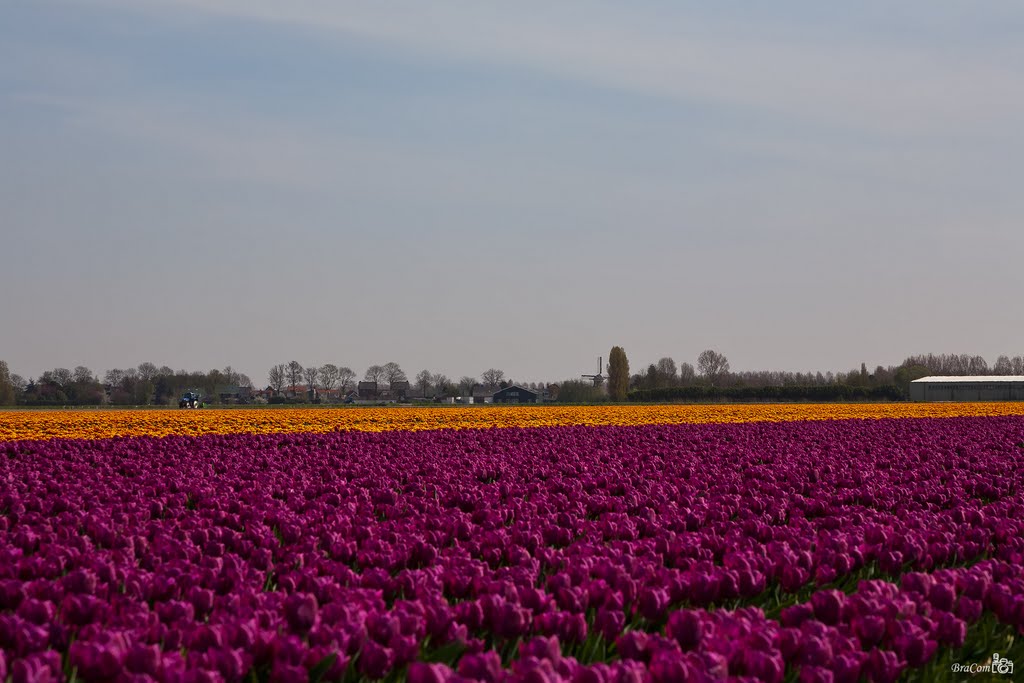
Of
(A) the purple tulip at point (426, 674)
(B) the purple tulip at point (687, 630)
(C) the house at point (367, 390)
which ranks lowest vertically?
(B) the purple tulip at point (687, 630)

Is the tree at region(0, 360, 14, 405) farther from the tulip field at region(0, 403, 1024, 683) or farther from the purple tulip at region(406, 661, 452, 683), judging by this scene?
the purple tulip at region(406, 661, 452, 683)

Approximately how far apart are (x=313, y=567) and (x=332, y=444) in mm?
11171

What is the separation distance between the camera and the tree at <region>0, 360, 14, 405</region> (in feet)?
274

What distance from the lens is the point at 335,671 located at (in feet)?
12.9

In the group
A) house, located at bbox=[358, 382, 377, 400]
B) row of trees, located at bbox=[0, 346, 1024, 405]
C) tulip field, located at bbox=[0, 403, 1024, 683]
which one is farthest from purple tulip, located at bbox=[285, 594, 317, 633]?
house, located at bbox=[358, 382, 377, 400]

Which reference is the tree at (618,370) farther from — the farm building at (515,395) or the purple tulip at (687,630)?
the purple tulip at (687,630)

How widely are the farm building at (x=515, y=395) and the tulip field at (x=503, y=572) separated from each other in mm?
104985

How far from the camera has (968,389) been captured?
84250 millimetres

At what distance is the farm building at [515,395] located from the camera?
11825 cm

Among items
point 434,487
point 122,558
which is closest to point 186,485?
point 434,487

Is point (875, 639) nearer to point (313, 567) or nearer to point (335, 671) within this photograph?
point (335, 671)

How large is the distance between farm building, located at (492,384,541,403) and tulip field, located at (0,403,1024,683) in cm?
10499

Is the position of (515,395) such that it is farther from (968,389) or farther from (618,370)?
(968,389)

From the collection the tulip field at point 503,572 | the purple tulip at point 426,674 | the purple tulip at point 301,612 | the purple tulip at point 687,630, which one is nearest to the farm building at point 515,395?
the tulip field at point 503,572
